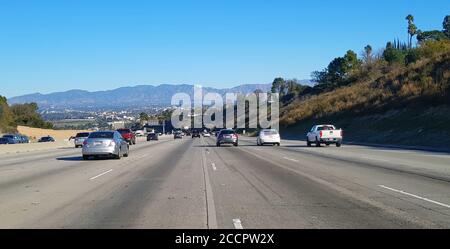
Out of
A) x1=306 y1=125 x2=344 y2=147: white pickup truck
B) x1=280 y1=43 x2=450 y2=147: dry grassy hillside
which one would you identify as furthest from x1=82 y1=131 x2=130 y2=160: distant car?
x1=280 y1=43 x2=450 y2=147: dry grassy hillside

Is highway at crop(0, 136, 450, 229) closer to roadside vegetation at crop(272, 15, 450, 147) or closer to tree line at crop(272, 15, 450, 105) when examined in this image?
roadside vegetation at crop(272, 15, 450, 147)

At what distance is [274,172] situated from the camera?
71.8 feet

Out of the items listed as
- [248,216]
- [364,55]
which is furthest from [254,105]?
[248,216]

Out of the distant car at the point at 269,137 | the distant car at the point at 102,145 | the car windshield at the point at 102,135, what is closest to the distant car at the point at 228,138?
the distant car at the point at 269,137

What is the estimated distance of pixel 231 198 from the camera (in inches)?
564

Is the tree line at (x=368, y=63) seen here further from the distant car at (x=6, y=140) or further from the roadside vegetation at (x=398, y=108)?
the distant car at (x=6, y=140)

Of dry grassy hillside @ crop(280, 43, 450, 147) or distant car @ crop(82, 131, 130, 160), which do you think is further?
dry grassy hillside @ crop(280, 43, 450, 147)

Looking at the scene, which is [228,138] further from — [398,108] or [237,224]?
[237,224]

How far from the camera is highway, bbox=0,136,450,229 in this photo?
1089 cm

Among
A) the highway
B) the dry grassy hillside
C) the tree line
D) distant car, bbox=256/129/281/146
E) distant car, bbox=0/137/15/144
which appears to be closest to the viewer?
the highway

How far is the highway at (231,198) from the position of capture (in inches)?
429

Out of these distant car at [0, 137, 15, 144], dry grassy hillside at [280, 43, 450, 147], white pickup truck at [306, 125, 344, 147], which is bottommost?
distant car at [0, 137, 15, 144]

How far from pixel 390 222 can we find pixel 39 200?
8.16 metres
